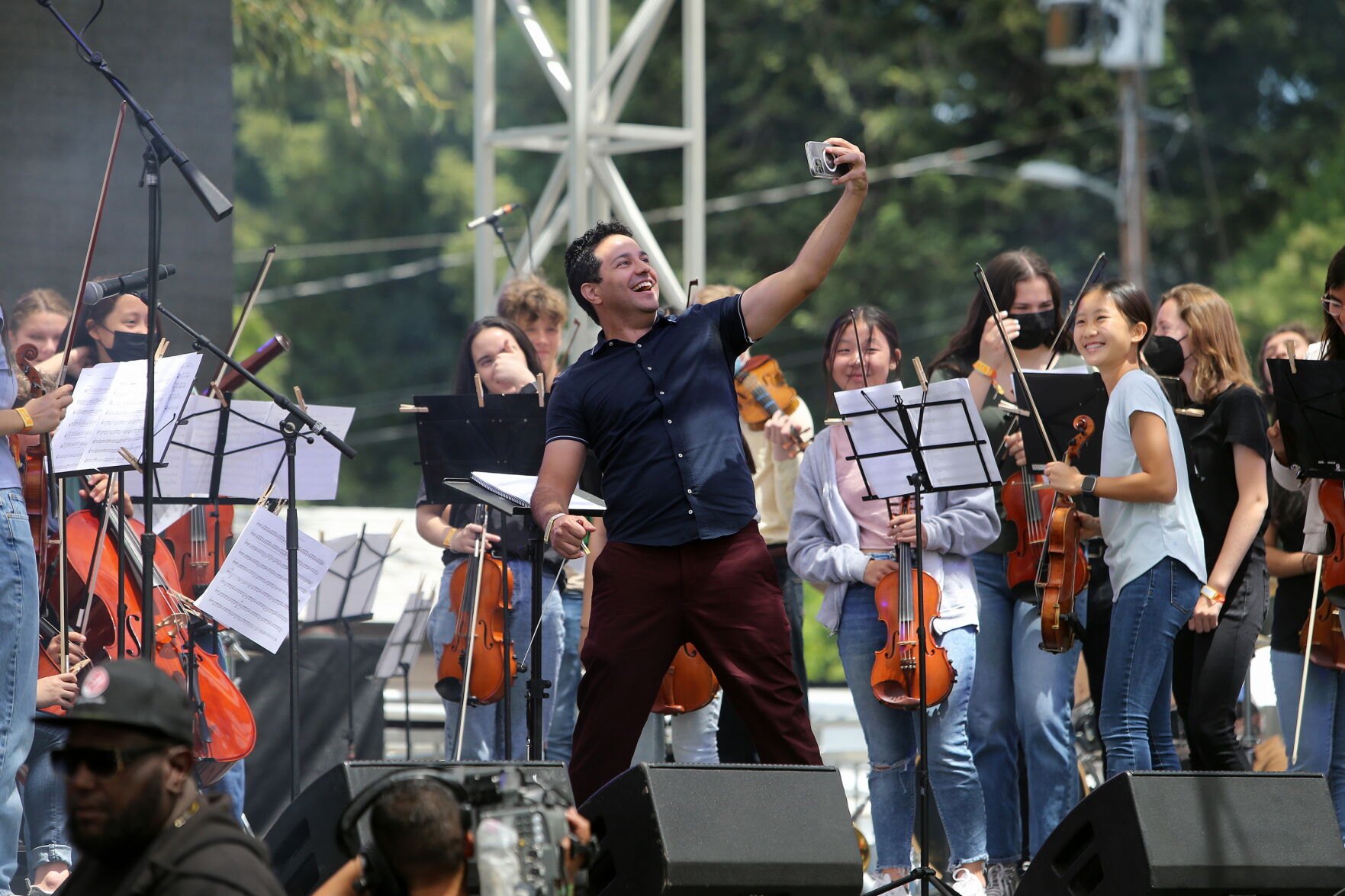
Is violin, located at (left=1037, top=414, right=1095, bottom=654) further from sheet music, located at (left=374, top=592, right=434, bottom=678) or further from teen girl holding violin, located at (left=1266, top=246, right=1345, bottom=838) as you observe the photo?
sheet music, located at (left=374, top=592, right=434, bottom=678)

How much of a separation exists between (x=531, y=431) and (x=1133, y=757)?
2.17 m

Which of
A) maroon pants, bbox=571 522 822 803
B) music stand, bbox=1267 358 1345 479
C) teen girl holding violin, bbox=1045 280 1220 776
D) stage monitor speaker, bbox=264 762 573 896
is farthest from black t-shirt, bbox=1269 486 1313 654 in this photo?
stage monitor speaker, bbox=264 762 573 896

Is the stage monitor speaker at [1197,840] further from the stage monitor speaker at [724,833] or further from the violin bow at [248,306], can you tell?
the violin bow at [248,306]

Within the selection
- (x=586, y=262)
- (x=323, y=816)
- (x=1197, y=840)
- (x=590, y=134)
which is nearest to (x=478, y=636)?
(x=586, y=262)

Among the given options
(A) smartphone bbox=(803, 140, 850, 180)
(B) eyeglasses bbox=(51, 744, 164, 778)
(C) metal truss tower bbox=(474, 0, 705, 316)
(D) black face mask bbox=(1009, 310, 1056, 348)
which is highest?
(C) metal truss tower bbox=(474, 0, 705, 316)

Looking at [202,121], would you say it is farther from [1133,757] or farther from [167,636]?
[1133,757]

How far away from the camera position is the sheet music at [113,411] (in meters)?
4.66

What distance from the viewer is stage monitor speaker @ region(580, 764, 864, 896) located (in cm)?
361

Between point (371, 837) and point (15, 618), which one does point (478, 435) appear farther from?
point (371, 837)

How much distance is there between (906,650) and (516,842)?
90.4 inches

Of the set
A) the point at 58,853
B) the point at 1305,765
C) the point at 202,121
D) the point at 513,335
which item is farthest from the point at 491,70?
the point at 1305,765

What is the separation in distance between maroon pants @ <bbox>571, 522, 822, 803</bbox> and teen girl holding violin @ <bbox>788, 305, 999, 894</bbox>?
0.71 m

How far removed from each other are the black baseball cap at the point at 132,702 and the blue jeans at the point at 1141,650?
9.97ft

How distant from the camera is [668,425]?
424 centimetres
